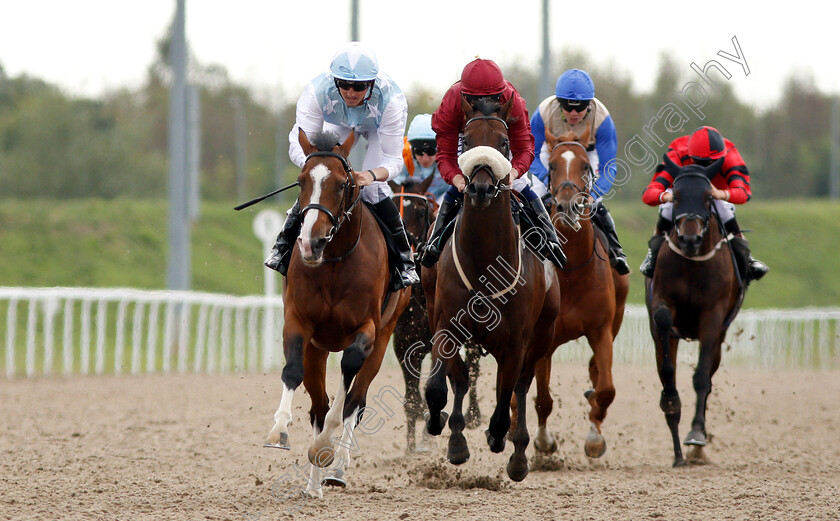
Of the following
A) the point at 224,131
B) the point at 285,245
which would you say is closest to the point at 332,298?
the point at 285,245

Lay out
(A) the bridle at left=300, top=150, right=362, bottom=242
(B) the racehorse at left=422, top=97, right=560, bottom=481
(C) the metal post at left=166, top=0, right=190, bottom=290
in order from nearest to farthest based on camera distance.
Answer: (A) the bridle at left=300, top=150, right=362, bottom=242 → (B) the racehorse at left=422, top=97, right=560, bottom=481 → (C) the metal post at left=166, top=0, right=190, bottom=290

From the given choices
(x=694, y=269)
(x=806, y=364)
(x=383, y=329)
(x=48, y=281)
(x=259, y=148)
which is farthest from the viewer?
(x=259, y=148)

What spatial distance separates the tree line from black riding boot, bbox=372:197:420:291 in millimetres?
11707

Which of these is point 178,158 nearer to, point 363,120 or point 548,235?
point 363,120

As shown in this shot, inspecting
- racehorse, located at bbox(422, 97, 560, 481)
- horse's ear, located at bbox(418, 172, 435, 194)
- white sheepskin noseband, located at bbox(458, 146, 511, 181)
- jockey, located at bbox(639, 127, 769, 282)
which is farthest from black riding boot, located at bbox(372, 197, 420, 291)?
jockey, located at bbox(639, 127, 769, 282)

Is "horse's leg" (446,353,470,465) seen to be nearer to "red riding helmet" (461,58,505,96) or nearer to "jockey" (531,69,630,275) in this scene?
"red riding helmet" (461,58,505,96)

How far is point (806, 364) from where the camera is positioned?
18.3 m

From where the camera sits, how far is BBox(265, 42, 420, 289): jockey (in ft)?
19.8

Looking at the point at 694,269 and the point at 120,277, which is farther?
the point at 120,277

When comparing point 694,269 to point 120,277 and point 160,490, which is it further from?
point 120,277

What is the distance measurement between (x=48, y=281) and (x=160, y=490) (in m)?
16.4

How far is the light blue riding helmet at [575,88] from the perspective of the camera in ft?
24.6

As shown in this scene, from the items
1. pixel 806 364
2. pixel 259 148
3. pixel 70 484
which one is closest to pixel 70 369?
pixel 70 484

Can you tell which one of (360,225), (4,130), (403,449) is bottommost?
(403,449)
